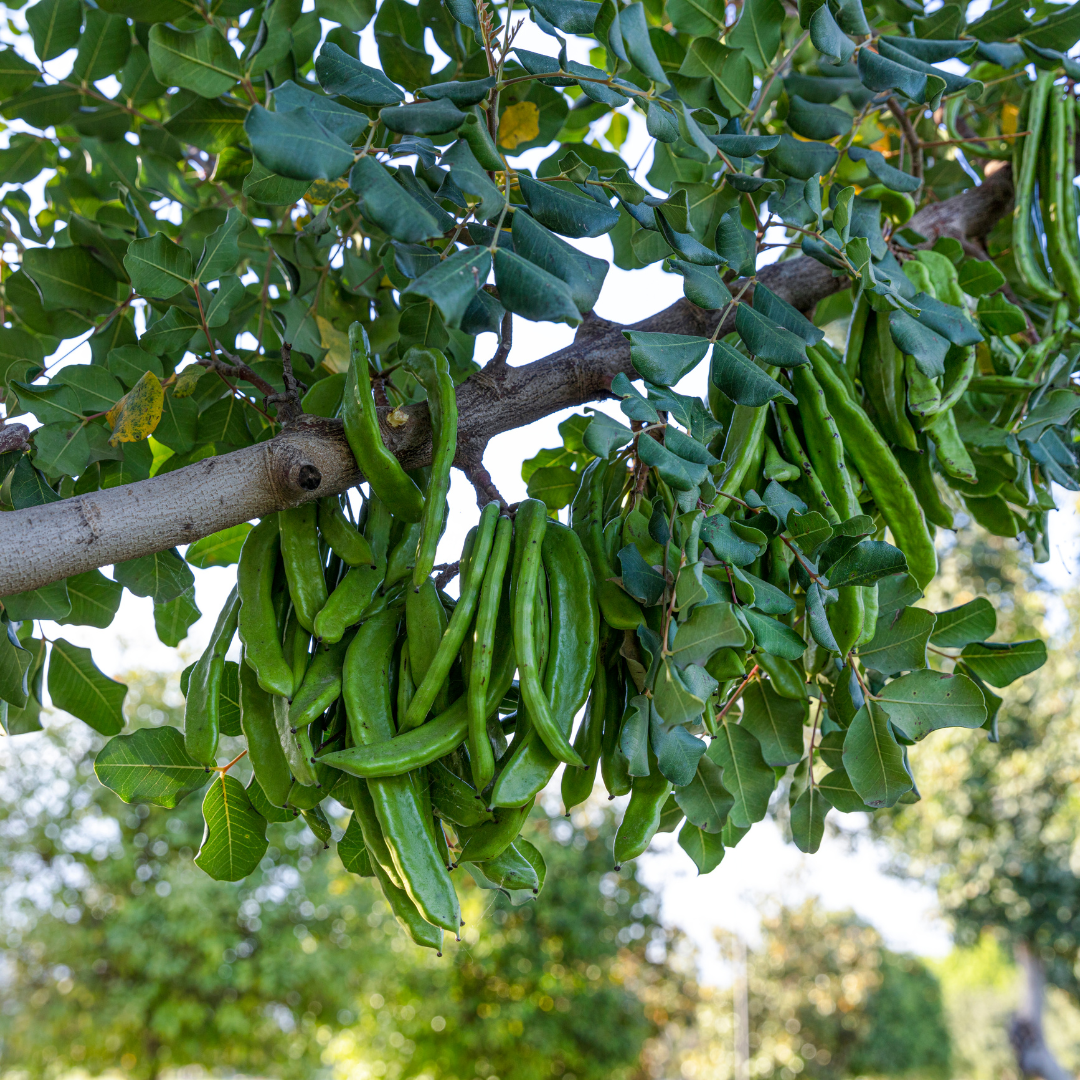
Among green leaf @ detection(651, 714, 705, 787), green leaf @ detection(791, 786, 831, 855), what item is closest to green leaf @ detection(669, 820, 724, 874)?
green leaf @ detection(791, 786, 831, 855)

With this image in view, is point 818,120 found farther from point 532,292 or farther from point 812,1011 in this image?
point 812,1011

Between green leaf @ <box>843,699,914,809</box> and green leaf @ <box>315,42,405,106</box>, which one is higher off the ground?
green leaf @ <box>315,42,405,106</box>

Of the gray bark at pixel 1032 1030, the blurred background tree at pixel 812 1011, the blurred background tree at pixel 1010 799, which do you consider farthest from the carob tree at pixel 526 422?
the blurred background tree at pixel 812 1011

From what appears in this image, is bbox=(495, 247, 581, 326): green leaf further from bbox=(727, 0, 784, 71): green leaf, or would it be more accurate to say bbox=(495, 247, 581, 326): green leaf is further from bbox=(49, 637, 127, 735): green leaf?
bbox=(49, 637, 127, 735): green leaf

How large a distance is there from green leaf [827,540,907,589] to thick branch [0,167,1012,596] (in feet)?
1.31

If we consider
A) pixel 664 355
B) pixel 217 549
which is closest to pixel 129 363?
pixel 217 549

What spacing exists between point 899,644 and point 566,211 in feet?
2.16

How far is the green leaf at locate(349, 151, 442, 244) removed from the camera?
2.57 feet

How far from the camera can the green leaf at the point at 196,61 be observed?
50.2 inches

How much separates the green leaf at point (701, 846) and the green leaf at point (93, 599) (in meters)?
0.91

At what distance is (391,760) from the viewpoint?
838 mm

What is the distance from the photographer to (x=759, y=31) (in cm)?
131

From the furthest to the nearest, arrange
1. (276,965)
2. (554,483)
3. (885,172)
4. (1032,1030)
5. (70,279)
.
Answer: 1. (1032,1030)
2. (276,965)
3. (554,483)
4. (70,279)
5. (885,172)

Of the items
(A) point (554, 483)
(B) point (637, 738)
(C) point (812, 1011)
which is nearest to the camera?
(B) point (637, 738)
